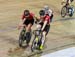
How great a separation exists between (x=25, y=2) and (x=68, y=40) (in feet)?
35.2

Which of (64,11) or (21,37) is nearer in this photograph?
(21,37)

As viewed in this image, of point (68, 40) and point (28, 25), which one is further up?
point (28, 25)

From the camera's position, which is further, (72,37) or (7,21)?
(7,21)

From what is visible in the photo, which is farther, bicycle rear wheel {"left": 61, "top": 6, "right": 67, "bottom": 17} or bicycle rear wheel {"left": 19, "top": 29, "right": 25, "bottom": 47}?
bicycle rear wheel {"left": 61, "top": 6, "right": 67, "bottom": 17}

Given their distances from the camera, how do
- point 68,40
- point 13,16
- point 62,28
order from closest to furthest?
point 68,40 < point 62,28 < point 13,16

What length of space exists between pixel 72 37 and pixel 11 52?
4.21 metres

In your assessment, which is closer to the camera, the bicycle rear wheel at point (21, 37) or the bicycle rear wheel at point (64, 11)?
the bicycle rear wheel at point (21, 37)

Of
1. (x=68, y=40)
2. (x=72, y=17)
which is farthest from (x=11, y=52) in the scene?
(x=72, y=17)

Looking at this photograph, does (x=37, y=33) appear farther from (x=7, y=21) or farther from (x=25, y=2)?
(x=25, y=2)

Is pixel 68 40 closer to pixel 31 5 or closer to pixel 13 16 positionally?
pixel 13 16

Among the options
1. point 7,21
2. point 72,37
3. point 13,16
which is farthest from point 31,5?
point 72,37

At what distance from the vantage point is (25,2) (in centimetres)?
2467

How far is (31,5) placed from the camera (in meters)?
23.4

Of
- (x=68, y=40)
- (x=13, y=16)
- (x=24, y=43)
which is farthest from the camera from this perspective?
(x=13, y=16)
